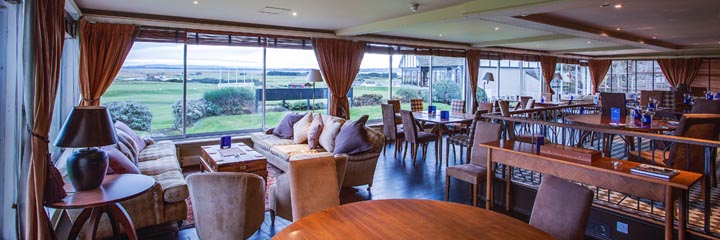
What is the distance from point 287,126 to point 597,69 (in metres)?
12.0

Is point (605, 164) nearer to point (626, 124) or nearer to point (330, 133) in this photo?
point (626, 124)

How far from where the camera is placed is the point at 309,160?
2.67 metres

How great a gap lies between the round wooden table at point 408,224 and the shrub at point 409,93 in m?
7.13

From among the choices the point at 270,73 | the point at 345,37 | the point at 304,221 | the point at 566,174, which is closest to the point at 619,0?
the point at 566,174

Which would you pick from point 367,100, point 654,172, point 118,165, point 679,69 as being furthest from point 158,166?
point 679,69

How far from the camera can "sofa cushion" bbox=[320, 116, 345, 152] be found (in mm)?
5484

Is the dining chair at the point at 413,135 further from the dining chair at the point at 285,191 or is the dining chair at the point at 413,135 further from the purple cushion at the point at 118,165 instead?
the purple cushion at the point at 118,165

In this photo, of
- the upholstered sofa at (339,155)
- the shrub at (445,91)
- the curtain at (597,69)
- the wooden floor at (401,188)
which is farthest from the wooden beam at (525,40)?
the curtain at (597,69)

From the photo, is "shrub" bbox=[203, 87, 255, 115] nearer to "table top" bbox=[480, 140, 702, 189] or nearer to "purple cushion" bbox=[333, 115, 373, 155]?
"purple cushion" bbox=[333, 115, 373, 155]

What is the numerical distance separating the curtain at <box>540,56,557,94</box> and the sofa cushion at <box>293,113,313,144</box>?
8.44 metres

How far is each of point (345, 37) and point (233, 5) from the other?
9.34 ft

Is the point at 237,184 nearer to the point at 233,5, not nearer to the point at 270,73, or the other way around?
the point at 233,5

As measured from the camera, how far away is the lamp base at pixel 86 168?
2.76 m

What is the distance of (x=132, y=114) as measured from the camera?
6184 mm
